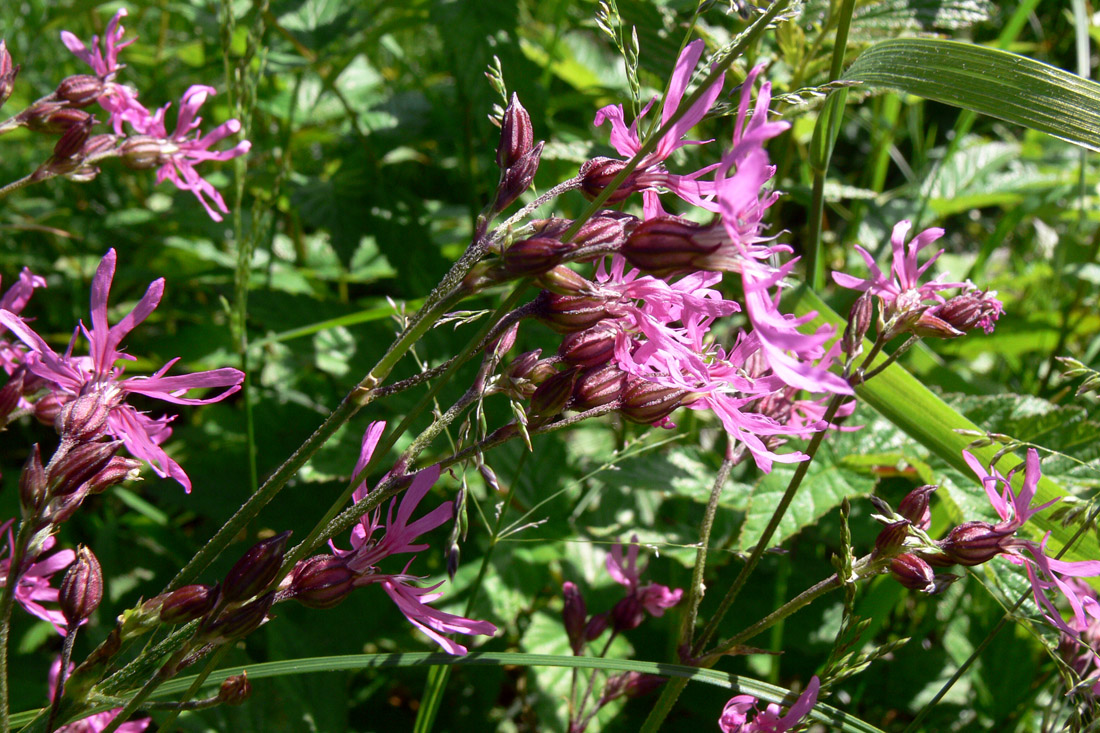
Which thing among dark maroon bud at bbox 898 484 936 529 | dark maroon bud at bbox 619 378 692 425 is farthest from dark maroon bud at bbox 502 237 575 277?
dark maroon bud at bbox 898 484 936 529

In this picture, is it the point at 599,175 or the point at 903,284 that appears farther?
the point at 903,284

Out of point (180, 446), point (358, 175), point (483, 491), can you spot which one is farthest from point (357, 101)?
point (483, 491)

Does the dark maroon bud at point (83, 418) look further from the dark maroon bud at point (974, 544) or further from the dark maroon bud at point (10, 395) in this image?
the dark maroon bud at point (974, 544)

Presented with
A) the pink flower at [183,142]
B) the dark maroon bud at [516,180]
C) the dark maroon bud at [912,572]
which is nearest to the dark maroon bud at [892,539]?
the dark maroon bud at [912,572]

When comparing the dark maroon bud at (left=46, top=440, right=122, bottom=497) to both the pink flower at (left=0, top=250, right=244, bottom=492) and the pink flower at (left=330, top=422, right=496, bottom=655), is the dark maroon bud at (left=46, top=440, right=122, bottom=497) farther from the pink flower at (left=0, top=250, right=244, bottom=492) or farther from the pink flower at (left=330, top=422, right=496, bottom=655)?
the pink flower at (left=330, top=422, right=496, bottom=655)

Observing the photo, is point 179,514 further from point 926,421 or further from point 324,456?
point 926,421

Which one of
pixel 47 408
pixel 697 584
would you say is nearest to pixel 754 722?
pixel 697 584

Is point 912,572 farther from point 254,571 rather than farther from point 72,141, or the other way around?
point 72,141
